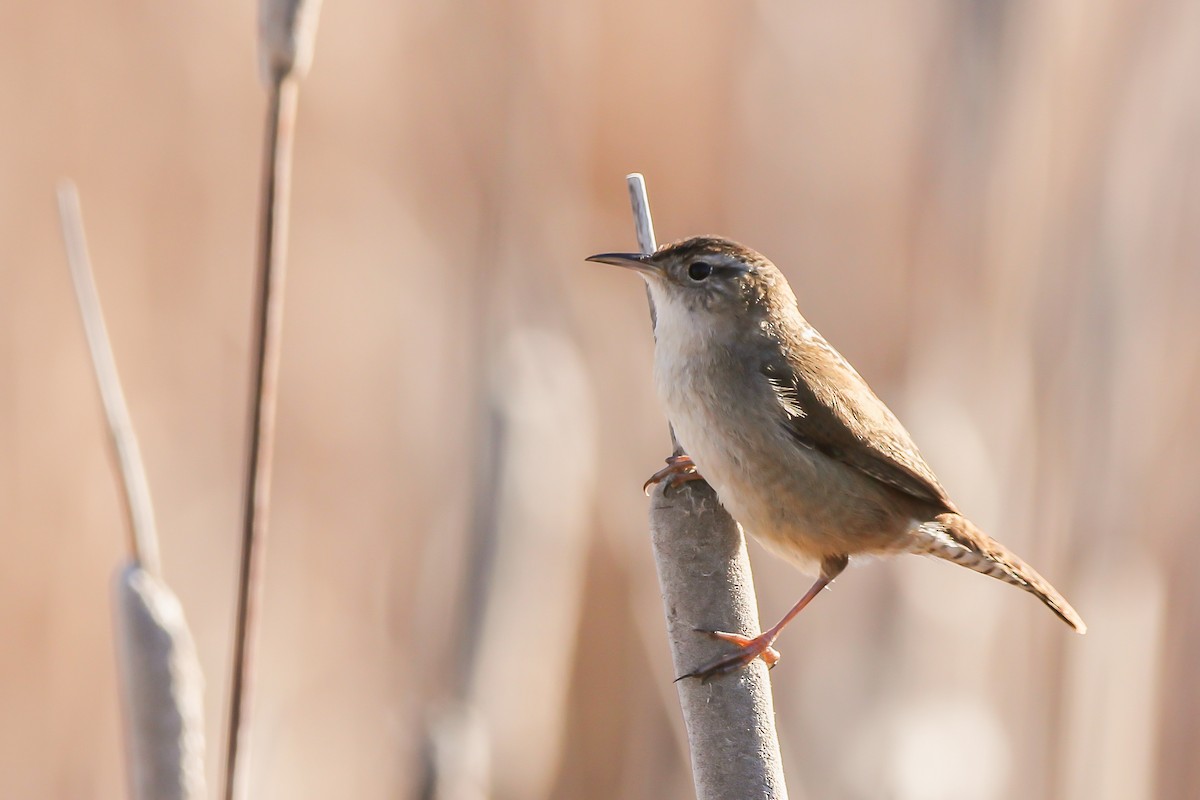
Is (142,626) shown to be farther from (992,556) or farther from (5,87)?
(5,87)

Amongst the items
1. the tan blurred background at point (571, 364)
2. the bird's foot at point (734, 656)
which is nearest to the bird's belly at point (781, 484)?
the bird's foot at point (734, 656)

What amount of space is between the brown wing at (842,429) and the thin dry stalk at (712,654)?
45 cm

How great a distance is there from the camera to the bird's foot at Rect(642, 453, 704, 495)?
191cm

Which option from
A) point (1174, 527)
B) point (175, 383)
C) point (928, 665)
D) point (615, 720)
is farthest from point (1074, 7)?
point (175, 383)

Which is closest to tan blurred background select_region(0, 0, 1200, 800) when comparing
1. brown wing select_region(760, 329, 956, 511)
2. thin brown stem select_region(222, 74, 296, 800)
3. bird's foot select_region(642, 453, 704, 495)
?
bird's foot select_region(642, 453, 704, 495)

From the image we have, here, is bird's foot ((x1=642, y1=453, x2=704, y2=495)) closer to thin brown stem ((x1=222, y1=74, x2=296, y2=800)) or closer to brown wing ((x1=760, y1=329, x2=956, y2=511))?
brown wing ((x1=760, y1=329, x2=956, y2=511))

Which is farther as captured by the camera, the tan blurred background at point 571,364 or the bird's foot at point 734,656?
the tan blurred background at point 571,364

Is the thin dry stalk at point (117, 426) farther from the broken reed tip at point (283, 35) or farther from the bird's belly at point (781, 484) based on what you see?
the bird's belly at point (781, 484)

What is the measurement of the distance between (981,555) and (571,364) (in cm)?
108

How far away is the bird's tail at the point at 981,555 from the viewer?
75.9 inches

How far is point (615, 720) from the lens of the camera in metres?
3.06

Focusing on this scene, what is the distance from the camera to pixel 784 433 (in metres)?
1.99

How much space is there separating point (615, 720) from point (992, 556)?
1361 mm

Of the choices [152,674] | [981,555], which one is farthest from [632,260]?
[152,674]
